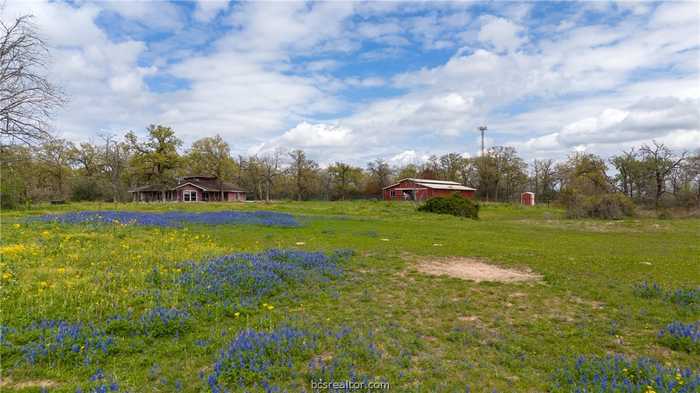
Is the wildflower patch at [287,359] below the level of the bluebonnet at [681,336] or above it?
above

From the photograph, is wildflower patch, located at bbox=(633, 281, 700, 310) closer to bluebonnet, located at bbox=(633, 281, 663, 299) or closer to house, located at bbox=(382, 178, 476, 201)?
bluebonnet, located at bbox=(633, 281, 663, 299)

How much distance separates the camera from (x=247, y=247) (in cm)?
1348

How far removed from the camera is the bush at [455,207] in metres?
35.2

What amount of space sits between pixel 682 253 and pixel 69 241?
22.5 m

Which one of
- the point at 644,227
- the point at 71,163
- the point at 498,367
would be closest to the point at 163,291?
the point at 498,367

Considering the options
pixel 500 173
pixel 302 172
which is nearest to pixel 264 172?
pixel 302 172

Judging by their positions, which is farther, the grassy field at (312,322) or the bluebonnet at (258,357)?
the grassy field at (312,322)

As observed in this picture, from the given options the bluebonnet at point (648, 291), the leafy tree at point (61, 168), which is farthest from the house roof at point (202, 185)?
the bluebonnet at point (648, 291)

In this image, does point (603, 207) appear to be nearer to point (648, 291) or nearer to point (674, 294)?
point (648, 291)

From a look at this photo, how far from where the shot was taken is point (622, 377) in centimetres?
443

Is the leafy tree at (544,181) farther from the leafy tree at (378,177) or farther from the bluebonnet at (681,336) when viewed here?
the bluebonnet at (681,336)

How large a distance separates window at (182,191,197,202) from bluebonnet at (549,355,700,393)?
7448 centimetres

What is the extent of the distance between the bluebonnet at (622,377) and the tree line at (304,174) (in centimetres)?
3010

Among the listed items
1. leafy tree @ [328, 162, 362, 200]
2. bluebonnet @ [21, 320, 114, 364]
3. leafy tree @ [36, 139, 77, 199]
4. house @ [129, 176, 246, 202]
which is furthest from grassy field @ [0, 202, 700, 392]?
leafy tree @ [328, 162, 362, 200]
